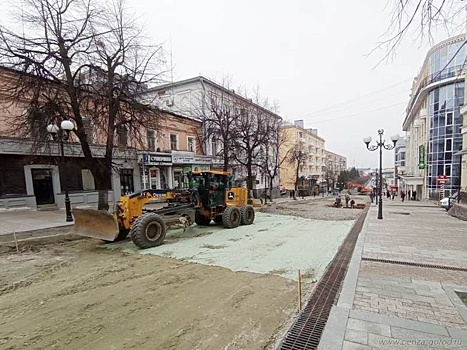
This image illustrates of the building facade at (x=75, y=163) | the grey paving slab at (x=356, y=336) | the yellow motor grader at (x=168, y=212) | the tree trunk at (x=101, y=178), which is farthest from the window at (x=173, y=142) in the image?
the grey paving slab at (x=356, y=336)

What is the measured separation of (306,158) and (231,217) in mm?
35150

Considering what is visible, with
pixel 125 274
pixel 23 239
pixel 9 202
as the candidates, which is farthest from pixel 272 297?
pixel 9 202

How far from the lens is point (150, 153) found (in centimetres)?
2033

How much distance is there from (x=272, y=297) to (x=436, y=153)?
35.8m

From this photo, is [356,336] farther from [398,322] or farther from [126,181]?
[126,181]

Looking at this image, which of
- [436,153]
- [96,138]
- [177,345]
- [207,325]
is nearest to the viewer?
[177,345]

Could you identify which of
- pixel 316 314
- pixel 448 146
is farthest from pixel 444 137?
pixel 316 314

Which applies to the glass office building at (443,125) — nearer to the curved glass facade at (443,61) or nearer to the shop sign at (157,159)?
the curved glass facade at (443,61)

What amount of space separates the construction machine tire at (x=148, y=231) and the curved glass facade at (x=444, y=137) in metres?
33.4

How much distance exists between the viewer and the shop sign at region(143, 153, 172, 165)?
20.1m

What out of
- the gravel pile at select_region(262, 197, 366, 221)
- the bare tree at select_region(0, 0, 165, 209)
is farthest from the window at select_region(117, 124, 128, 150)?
the gravel pile at select_region(262, 197, 366, 221)

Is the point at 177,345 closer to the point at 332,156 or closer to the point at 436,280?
the point at 436,280

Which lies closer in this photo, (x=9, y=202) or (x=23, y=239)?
(x=23, y=239)

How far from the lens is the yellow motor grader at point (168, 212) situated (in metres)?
7.77
